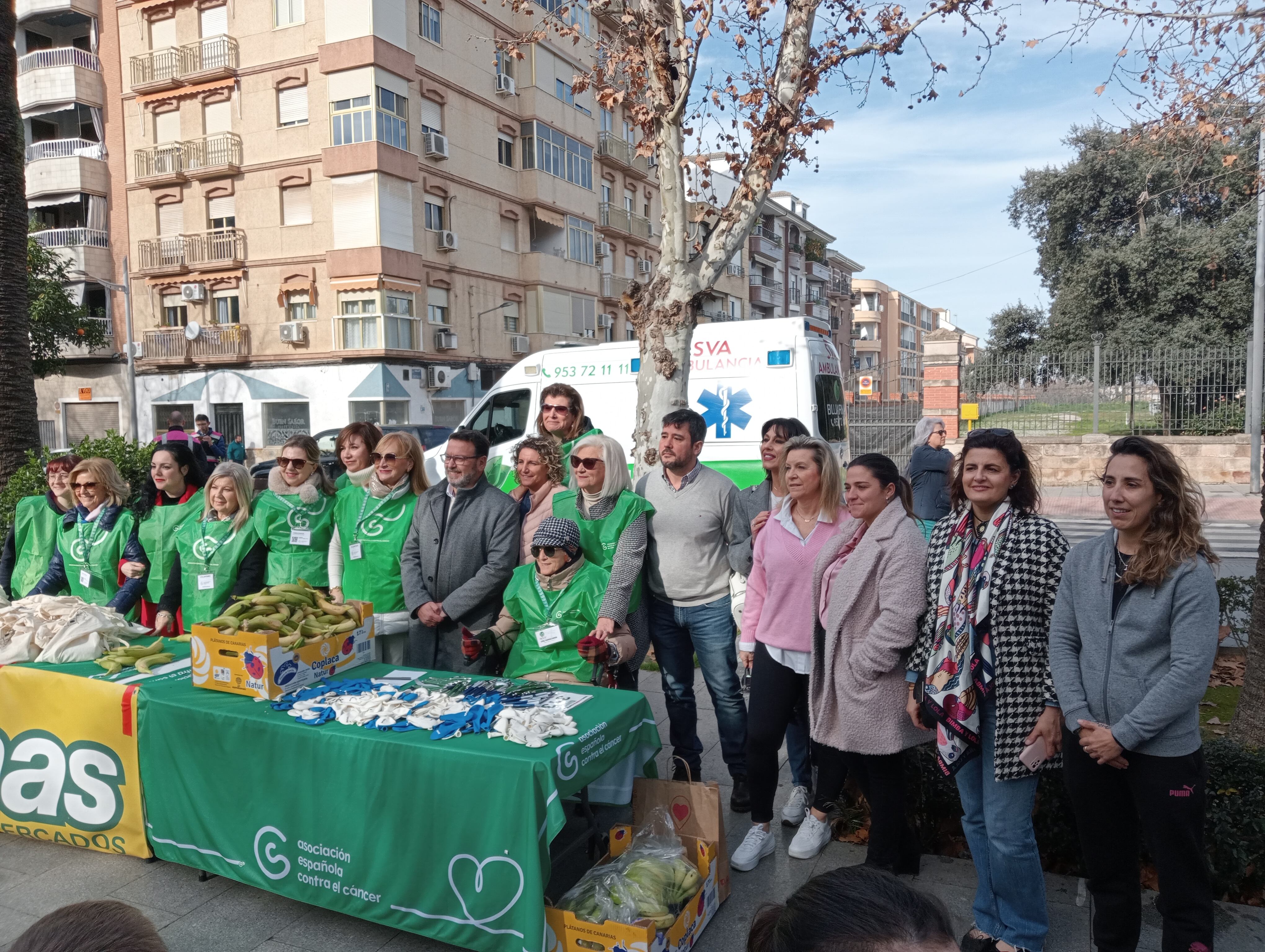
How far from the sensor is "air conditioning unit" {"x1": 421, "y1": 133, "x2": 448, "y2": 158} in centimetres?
2850

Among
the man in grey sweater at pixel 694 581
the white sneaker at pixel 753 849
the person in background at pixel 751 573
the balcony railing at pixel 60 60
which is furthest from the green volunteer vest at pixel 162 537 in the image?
the balcony railing at pixel 60 60

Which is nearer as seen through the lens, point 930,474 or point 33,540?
point 33,540

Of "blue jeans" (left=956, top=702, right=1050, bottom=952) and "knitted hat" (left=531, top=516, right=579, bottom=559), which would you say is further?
"knitted hat" (left=531, top=516, right=579, bottom=559)

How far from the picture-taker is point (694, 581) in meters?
4.52

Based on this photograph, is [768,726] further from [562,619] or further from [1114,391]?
[1114,391]

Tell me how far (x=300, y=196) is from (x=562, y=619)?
27.7m

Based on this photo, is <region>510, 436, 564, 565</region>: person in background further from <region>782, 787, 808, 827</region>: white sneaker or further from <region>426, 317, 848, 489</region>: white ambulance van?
<region>426, 317, 848, 489</region>: white ambulance van

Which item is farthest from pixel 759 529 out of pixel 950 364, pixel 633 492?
pixel 950 364

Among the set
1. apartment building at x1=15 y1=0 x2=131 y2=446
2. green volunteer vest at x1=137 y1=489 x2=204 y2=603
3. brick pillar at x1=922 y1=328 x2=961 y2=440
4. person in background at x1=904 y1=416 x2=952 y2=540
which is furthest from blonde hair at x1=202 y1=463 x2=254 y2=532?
apartment building at x1=15 y1=0 x2=131 y2=446

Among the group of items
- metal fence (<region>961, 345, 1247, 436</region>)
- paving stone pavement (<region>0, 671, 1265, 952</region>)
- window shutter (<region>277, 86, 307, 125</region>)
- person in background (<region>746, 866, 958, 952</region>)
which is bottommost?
paving stone pavement (<region>0, 671, 1265, 952</region>)

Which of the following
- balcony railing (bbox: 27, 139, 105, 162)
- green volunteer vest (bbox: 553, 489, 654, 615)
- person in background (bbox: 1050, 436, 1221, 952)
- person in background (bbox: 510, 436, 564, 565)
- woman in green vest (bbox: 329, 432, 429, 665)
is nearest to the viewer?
person in background (bbox: 1050, 436, 1221, 952)

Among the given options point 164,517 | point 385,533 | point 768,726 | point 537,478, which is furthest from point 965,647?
point 164,517

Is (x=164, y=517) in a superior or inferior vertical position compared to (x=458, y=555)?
superior

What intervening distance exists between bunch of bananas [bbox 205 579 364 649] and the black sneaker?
2.13 meters
